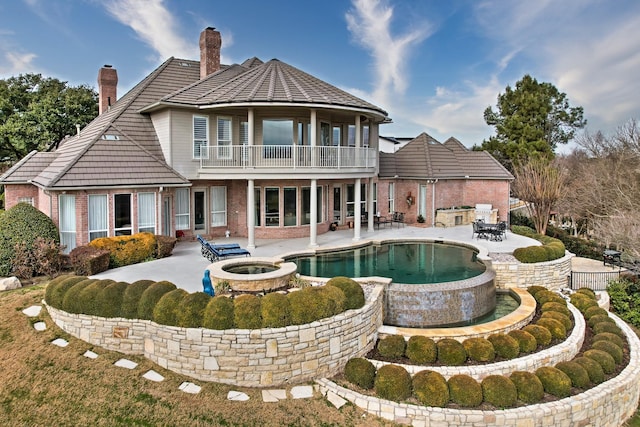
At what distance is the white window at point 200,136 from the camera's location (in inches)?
773

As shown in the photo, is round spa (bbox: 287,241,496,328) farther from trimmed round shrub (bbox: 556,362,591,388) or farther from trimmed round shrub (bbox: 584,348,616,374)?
trimmed round shrub (bbox: 584,348,616,374)

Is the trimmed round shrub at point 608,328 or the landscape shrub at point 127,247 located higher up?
the landscape shrub at point 127,247

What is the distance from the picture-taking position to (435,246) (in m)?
19.5

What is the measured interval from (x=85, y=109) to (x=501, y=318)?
112ft

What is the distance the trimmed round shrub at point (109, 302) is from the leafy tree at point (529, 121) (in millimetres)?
35324

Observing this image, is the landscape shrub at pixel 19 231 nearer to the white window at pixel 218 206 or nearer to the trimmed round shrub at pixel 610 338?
the white window at pixel 218 206

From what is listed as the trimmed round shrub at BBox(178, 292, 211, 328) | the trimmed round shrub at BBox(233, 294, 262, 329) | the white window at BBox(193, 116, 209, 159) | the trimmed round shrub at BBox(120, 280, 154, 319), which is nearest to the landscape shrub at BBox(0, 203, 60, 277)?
the trimmed round shrub at BBox(120, 280, 154, 319)

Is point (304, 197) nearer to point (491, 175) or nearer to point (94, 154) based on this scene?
point (94, 154)

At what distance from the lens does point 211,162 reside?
63.8 ft

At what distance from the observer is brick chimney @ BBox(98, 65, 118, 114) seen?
A: 2608 centimetres

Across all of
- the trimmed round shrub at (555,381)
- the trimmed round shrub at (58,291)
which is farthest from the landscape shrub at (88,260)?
the trimmed round shrub at (555,381)

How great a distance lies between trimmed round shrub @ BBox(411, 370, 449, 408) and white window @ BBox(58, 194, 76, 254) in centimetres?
1361

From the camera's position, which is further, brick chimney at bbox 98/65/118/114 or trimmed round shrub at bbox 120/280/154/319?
brick chimney at bbox 98/65/118/114

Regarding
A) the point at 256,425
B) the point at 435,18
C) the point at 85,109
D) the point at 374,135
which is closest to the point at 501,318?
the point at 256,425
